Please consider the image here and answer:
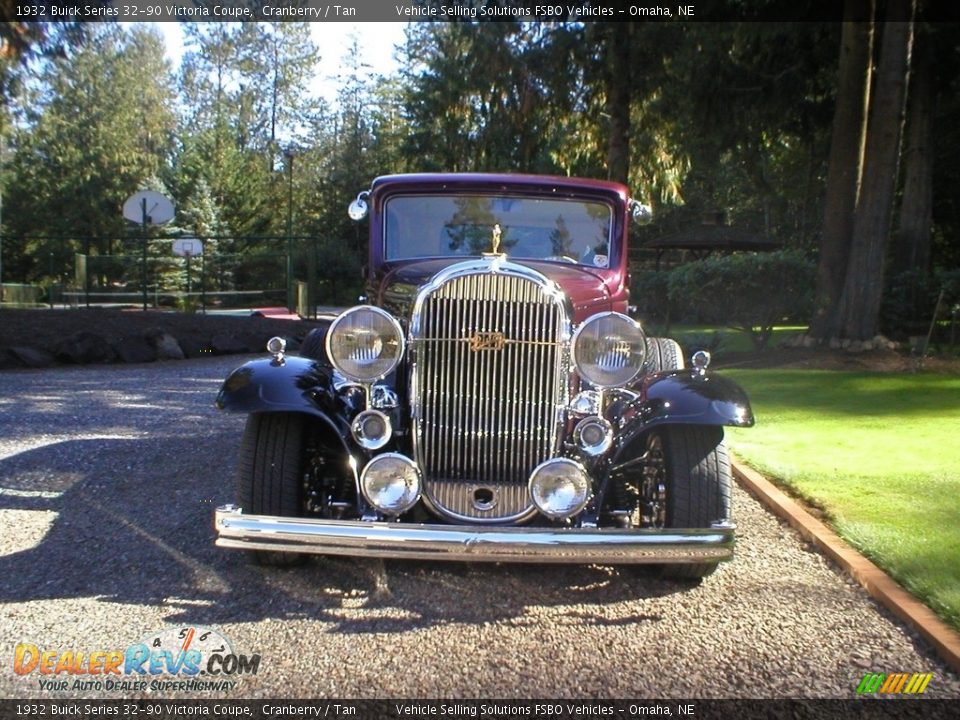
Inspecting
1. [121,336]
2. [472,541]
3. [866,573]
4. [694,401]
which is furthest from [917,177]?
[472,541]

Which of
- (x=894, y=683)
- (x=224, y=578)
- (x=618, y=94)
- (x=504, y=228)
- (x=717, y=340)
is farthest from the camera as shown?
(x=618, y=94)

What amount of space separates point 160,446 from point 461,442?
4087 millimetres

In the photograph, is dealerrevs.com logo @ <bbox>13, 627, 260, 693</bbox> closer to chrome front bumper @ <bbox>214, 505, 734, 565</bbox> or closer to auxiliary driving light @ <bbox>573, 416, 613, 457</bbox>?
chrome front bumper @ <bbox>214, 505, 734, 565</bbox>

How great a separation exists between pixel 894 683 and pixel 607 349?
1701 millimetres

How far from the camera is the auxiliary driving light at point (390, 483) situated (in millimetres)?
3945

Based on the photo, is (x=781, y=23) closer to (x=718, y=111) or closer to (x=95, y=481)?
(x=718, y=111)

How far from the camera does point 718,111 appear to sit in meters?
16.2

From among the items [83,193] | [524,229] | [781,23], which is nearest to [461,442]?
[524,229]

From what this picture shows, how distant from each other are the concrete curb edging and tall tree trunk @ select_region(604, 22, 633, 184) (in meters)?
11.8

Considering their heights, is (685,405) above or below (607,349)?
below

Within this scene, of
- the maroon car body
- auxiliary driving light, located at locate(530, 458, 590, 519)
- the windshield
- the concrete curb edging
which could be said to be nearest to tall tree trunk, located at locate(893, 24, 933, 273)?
the concrete curb edging

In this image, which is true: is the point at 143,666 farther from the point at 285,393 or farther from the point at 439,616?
the point at 285,393

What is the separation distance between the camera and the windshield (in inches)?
220

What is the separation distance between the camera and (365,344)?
421 cm
